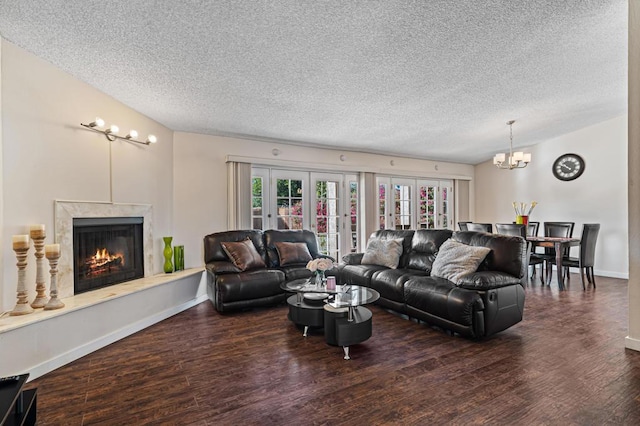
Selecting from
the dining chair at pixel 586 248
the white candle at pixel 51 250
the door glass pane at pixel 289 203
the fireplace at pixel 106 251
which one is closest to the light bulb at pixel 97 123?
the fireplace at pixel 106 251

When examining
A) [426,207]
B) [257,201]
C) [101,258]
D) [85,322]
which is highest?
[257,201]

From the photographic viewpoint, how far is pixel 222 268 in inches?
151

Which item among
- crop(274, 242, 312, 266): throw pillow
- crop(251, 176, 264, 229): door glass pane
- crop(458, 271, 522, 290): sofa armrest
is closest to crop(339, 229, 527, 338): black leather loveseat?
crop(458, 271, 522, 290): sofa armrest

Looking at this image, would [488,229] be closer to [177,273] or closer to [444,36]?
[444,36]

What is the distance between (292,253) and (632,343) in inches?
139

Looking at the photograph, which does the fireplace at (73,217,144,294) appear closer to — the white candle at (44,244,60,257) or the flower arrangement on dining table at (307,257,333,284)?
the white candle at (44,244,60,257)

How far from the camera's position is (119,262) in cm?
355

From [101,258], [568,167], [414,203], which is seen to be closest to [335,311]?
[101,258]

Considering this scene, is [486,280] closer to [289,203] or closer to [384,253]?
[384,253]

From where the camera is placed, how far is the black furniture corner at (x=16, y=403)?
132 cm

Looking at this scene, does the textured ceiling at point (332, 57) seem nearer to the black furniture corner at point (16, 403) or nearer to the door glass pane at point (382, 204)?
the door glass pane at point (382, 204)

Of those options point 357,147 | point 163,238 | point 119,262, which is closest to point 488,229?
point 357,147

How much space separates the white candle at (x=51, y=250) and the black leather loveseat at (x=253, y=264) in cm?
156

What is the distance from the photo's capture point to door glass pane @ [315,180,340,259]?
5.77 m
